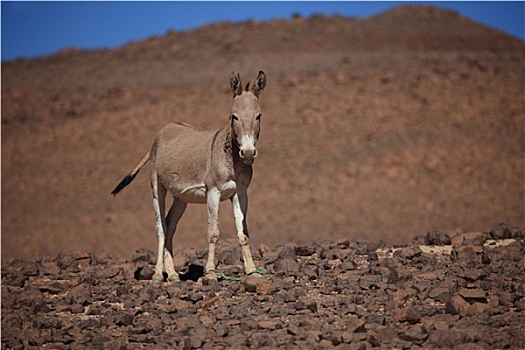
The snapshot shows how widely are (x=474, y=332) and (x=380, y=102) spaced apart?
2898 centimetres

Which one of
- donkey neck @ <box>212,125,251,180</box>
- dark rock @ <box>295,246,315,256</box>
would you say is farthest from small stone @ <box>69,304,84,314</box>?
dark rock @ <box>295,246,315,256</box>

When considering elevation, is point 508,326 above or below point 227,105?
below

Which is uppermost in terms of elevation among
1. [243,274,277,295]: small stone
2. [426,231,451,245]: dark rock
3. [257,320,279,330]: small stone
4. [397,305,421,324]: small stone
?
[426,231,451,245]: dark rock

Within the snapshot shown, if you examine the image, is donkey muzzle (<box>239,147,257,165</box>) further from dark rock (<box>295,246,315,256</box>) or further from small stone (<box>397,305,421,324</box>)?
dark rock (<box>295,246,315,256</box>)

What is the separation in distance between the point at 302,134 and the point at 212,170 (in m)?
24.2

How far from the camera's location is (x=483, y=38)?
5012 centimetres

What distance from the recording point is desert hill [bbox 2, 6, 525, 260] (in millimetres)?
28453

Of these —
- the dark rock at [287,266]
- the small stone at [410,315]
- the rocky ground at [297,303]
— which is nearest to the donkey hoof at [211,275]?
the rocky ground at [297,303]

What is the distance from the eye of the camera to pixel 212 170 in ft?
38.9

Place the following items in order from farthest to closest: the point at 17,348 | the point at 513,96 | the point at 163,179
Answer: the point at 513,96
the point at 163,179
the point at 17,348

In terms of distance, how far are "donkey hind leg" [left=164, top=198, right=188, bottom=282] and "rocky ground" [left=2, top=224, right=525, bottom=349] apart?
29 cm

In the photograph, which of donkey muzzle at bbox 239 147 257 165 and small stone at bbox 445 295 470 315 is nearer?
small stone at bbox 445 295 470 315

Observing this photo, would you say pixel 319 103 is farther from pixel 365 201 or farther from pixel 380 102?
pixel 365 201

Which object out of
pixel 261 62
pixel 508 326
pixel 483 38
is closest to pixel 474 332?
pixel 508 326
